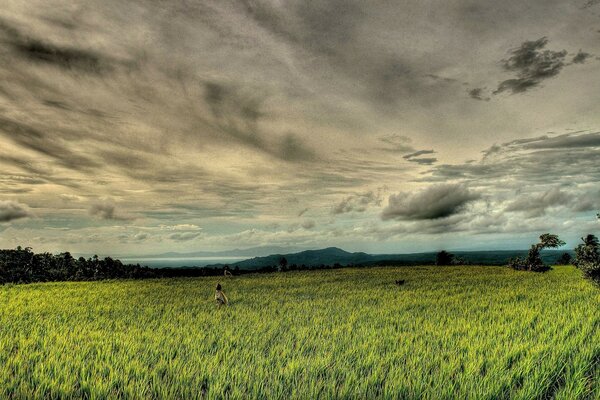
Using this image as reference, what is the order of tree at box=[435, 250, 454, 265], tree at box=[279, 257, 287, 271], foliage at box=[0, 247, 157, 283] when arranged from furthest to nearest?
tree at box=[435, 250, 454, 265]
tree at box=[279, 257, 287, 271]
foliage at box=[0, 247, 157, 283]

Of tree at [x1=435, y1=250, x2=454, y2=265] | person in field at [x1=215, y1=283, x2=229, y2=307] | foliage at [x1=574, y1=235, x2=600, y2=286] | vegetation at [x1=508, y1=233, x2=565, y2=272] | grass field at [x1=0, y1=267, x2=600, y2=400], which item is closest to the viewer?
grass field at [x1=0, y1=267, x2=600, y2=400]

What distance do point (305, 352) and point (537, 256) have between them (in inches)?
1424

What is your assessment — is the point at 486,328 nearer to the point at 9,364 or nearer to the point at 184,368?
the point at 184,368

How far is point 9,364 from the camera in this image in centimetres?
669

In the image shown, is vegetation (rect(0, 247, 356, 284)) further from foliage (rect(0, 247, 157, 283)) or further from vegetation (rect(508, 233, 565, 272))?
vegetation (rect(508, 233, 565, 272))

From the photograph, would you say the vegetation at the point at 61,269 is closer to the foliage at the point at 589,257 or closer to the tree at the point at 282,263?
the tree at the point at 282,263

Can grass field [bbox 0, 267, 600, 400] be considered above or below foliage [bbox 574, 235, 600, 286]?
below

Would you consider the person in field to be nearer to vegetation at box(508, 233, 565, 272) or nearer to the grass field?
the grass field

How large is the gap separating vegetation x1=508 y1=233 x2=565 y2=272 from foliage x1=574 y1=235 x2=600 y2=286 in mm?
18631

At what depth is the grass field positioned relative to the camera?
17.5ft

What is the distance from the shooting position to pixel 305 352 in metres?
7.13

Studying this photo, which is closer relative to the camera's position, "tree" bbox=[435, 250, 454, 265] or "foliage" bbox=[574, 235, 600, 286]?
"foliage" bbox=[574, 235, 600, 286]

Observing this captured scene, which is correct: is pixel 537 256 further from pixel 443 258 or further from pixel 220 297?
pixel 220 297

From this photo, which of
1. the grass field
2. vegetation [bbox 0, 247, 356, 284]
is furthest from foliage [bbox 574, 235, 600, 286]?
vegetation [bbox 0, 247, 356, 284]
